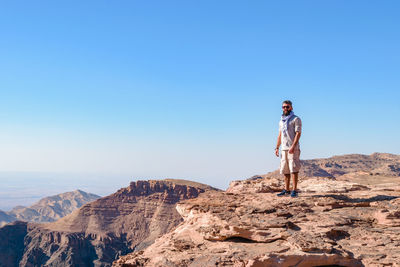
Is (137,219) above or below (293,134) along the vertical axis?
below

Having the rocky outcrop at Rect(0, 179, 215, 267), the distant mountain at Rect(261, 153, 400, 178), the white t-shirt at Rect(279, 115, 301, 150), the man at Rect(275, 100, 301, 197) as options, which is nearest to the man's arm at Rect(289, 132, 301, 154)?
the man at Rect(275, 100, 301, 197)

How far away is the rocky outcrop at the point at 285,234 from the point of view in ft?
16.4

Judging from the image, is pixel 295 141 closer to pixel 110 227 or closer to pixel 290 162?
pixel 290 162

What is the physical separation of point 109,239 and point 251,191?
77242 millimetres

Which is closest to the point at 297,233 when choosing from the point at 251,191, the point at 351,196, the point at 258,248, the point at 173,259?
the point at 258,248

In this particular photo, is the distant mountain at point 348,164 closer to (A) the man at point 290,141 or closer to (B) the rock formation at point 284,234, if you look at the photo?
(A) the man at point 290,141

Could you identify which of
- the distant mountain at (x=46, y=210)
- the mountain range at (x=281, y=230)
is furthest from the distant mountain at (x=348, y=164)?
the distant mountain at (x=46, y=210)

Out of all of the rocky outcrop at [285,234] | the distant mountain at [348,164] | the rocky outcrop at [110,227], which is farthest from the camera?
the distant mountain at [348,164]

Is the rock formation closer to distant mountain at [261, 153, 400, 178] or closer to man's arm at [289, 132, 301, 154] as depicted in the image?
man's arm at [289, 132, 301, 154]

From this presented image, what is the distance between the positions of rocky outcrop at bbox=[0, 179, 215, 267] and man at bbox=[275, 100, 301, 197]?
72.1 m

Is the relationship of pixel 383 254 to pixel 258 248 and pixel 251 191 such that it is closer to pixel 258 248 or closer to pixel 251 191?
pixel 258 248

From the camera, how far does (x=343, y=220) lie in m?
6.33

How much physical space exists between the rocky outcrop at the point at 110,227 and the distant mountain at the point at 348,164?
27215 millimetres

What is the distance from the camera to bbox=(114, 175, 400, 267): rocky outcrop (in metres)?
5.01
